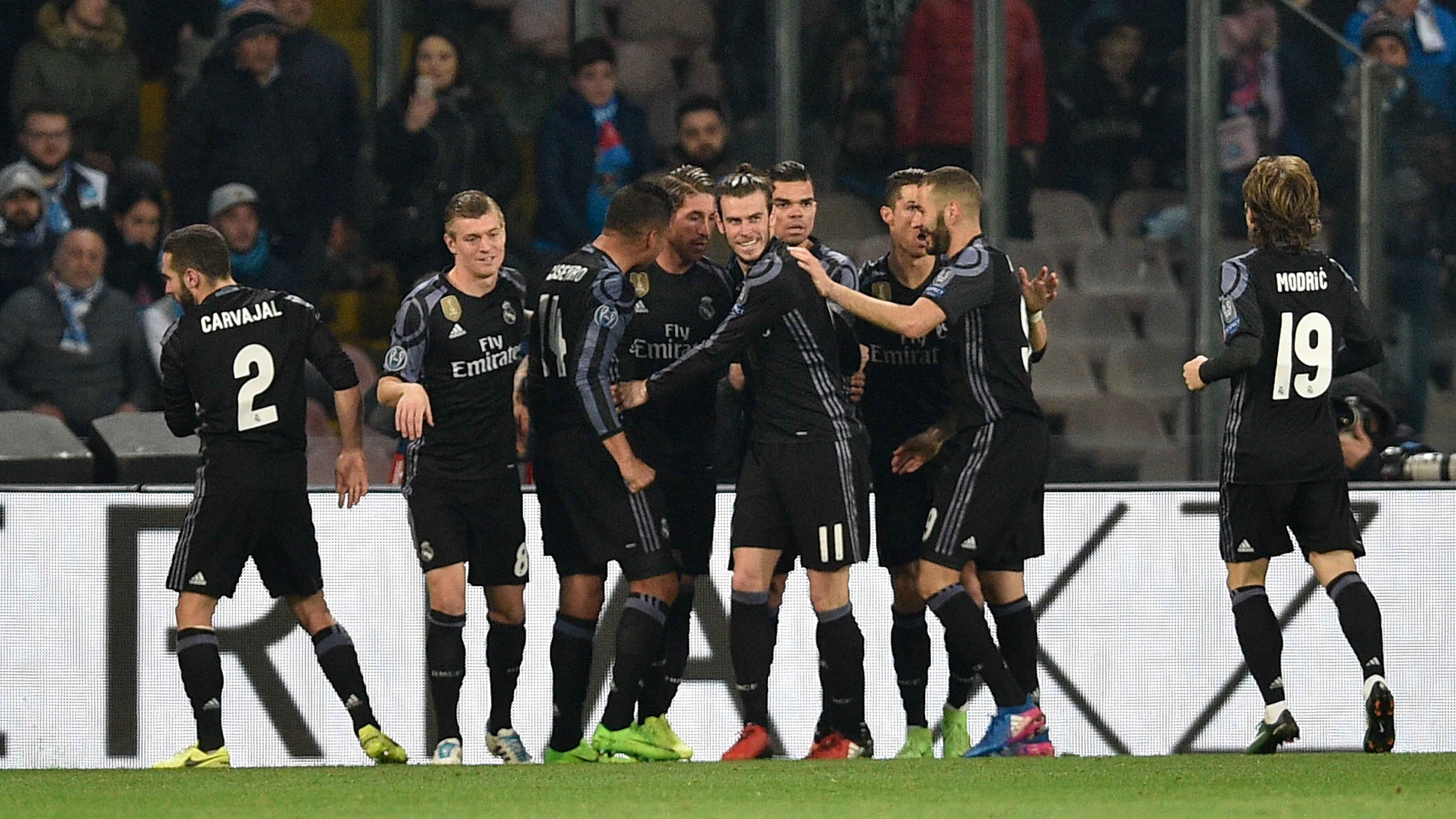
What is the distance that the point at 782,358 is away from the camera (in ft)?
22.9

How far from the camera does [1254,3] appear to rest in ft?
36.4

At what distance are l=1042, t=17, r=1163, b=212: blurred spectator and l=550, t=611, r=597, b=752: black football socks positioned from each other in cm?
468

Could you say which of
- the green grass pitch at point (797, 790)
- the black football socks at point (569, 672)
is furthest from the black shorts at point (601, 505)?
the green grass pitch at point (797, 790)

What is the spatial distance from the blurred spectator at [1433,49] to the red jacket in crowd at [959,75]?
63.6 inches

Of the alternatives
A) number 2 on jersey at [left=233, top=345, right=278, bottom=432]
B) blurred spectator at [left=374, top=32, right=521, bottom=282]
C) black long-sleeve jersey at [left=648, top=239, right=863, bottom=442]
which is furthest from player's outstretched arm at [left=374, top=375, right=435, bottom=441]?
blurred spectator at [left=374, top=32, right=521, bottom=282]

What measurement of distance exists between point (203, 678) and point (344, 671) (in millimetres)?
436

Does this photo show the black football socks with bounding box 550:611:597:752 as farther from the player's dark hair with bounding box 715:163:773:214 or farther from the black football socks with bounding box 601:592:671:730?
the player's dark hair with bounding box 715:163:773:214

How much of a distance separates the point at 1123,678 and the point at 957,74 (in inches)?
155

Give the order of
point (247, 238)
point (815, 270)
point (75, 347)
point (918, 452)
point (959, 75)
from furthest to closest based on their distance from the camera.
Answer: point (959, 75) < point (247, 238) < point (75, 347) < point (918, 452) < point (815, 270)

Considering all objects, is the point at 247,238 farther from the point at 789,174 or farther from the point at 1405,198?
the point at 1405,198

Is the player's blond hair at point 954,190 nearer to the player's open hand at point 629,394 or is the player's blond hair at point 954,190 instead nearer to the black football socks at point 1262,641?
the player's open hand at point 629,394

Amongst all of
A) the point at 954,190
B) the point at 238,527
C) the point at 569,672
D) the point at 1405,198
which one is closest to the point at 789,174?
the point at 954,190

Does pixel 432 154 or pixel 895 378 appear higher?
pixel 432 154

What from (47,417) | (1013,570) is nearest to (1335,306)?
(1013,570)
